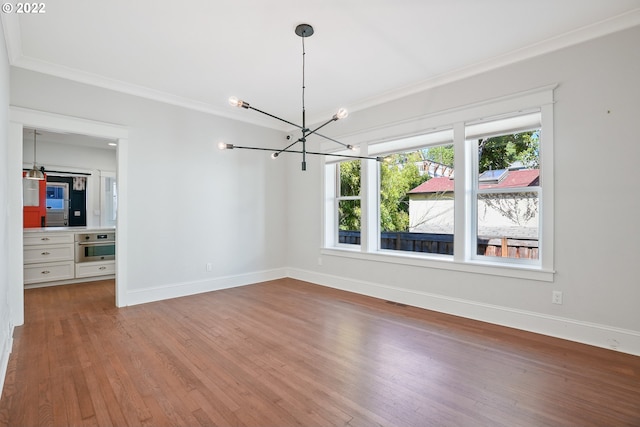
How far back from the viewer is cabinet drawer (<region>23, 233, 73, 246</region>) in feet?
16.7

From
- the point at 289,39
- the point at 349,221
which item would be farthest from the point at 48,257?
the point at 289,39

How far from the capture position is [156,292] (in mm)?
4465

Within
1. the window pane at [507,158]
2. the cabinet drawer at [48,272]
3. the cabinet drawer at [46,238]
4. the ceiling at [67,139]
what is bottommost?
the cabinet drawer at [48,272]

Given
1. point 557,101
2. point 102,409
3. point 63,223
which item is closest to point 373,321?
point 102,409

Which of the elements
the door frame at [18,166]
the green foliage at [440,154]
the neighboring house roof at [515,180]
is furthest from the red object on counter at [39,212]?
the neighboring house roof at [515,180]

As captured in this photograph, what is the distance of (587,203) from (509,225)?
2.46 feet

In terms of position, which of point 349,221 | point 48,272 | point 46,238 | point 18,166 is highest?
point 18,166

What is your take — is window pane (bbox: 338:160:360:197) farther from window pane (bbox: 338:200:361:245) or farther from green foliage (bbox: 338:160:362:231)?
window pane (bbox: 338:200:361:245)

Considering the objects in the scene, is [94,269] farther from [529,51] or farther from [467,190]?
[529,51]

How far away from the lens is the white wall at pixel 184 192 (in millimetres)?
4035

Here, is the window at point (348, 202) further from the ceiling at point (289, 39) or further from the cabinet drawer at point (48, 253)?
the cabinet drawer at point (48, 253)

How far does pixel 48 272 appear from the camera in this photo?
17.3 ft

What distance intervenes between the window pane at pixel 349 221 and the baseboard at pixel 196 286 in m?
1.47

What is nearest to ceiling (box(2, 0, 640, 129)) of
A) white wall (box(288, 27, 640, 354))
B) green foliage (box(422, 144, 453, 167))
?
white wall (box(288, 27, 640, 354))
